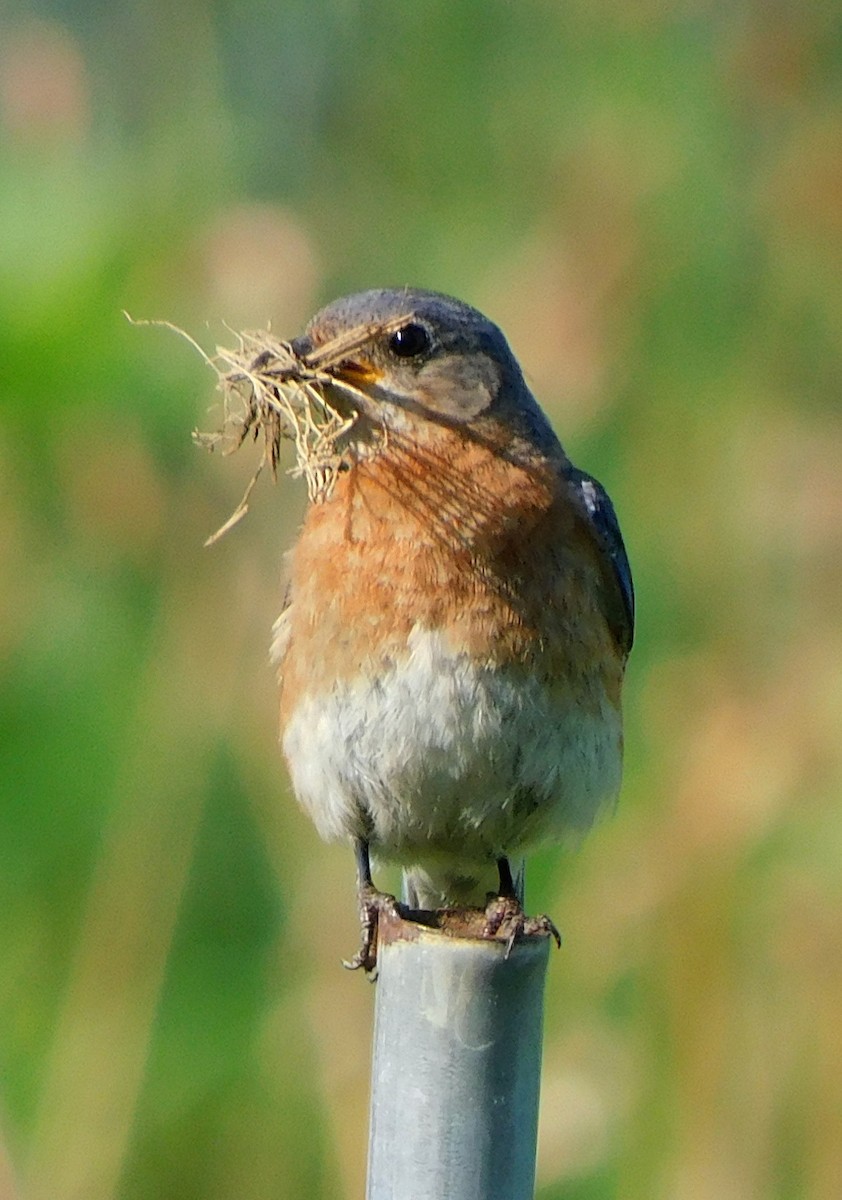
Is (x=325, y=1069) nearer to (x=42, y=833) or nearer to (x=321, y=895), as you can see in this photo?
(x=321, y=895)

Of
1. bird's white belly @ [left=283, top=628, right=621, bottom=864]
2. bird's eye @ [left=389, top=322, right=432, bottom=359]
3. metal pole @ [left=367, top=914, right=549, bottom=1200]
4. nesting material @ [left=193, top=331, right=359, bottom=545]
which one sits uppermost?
bird's eye @ [left=389, top=322, right=432, bottom=359]

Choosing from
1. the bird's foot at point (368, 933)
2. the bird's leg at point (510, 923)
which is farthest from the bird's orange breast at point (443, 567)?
the bird's leg at point (510, 923)

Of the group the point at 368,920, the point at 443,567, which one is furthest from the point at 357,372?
the point at 368,920

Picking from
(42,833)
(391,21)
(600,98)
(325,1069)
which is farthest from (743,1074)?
(391,21)

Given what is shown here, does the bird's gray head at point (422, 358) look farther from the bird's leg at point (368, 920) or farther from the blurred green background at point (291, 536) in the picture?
the bird's leg at point (368, 920)

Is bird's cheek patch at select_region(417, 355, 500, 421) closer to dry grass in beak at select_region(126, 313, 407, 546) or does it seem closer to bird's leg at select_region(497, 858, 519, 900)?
dry grass in beak at select_region(126, 313, 407, 546)

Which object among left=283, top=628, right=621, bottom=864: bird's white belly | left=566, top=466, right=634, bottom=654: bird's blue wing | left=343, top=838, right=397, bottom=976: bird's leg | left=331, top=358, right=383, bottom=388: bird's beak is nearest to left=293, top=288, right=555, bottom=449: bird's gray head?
left=331, top=358, right=383, bottom=388: bird's beak
